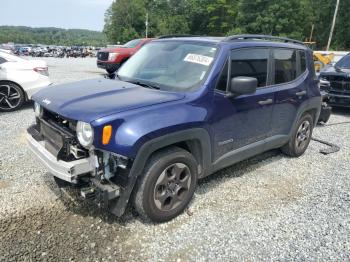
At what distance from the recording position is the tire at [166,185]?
9.93 feet

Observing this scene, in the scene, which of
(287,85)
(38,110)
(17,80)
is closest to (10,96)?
(17,80)

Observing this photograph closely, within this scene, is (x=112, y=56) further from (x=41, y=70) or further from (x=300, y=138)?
(x=300, y=138)

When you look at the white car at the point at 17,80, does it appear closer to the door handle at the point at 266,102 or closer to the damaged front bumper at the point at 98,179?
the damaged front bumper at the point at 98,179

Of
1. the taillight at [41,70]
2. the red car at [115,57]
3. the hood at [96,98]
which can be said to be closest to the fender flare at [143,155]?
the hood at [96,98]

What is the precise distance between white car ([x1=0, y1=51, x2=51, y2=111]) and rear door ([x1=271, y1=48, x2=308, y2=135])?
554 centimetres

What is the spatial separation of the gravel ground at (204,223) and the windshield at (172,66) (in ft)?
4.52

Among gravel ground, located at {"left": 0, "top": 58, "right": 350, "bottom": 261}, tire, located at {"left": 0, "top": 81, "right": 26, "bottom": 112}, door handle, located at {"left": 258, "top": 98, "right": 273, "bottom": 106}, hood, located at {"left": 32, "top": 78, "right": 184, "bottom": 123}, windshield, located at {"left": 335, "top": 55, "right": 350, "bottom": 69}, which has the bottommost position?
gravel ground, located at {"left": 0, "top": 58, "right": 350, "bottom": 261}

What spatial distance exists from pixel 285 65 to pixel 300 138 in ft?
4.37

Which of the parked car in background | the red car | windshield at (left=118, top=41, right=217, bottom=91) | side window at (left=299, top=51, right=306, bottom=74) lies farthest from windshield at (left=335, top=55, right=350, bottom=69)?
windshield at (left=118, top=41, right=217, bottom=91)

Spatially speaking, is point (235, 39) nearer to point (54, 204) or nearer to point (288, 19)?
point (54, 204)

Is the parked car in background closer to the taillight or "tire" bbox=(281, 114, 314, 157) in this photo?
"tire" bbox=(281, 114, 314, 157)

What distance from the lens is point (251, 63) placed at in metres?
4.03

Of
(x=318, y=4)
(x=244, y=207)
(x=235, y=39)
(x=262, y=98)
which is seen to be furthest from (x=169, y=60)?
(x=318, y=4)

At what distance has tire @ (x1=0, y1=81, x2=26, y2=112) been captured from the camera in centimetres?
725
